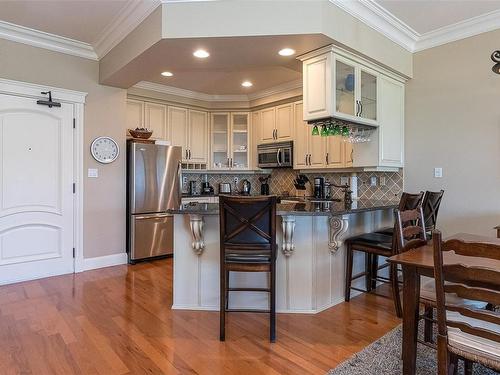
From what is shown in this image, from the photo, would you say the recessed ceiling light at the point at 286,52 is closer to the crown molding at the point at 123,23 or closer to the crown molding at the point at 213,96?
the crown molding at the point at 123,23

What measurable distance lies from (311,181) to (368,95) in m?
2.00

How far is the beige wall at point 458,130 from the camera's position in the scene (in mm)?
3314

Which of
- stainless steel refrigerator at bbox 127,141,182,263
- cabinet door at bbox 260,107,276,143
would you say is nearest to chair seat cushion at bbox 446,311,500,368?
stainless steel refrigerator at bbox 127,141,182,263

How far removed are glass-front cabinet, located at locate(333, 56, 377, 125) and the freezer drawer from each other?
2695 mm

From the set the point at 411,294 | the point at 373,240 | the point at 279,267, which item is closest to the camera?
the point at 411,294

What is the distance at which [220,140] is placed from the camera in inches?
235

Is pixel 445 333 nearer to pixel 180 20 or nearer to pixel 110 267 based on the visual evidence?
pixel 180 20

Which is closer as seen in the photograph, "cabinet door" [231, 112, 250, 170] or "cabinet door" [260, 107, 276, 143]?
"cabinet door" [260, 107, 276, 143]

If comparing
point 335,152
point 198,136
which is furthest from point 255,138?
point 335,152

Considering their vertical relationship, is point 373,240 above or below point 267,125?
below

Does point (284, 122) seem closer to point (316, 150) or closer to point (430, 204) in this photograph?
point (316, 150)

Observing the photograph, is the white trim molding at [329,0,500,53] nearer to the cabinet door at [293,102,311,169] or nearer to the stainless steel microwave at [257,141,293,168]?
the cabinet door at [293,102,311,169]

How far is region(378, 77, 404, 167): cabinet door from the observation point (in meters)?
3.70

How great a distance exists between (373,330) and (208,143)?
4.25m
